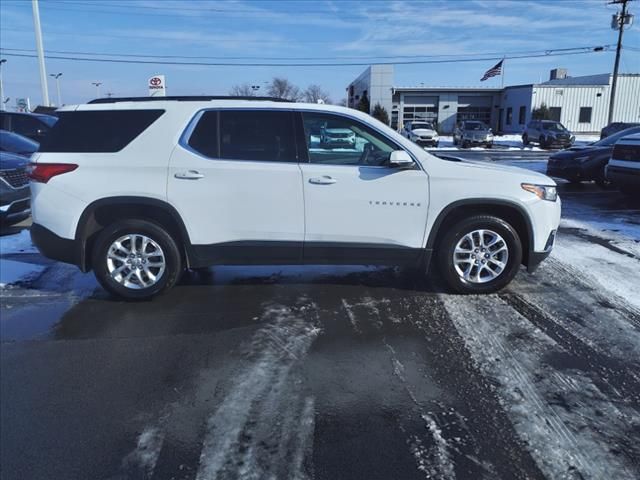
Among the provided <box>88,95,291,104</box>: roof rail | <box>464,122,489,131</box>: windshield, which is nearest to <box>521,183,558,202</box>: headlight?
<box>88,95,291,104</box>: roof rail

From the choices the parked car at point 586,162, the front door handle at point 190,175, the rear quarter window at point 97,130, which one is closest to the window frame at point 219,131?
the front door handle at point 190,175

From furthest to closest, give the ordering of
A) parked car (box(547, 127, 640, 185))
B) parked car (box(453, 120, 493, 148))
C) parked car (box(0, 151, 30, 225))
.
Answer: parked car (box(453, 120, 493, 148)) < parked car (box(547, 127, 640, 185)) < parked car (box(0, 151, 30, 225))

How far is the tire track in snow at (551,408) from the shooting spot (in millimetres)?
2682

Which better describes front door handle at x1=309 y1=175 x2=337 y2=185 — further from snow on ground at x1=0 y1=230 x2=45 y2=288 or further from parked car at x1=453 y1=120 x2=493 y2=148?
parked car at x1=453 y1=120 x2=493 y2=148

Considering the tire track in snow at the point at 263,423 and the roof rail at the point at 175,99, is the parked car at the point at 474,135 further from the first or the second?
the tire track in snow at the point at 263,423

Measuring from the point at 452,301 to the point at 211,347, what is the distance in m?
A: 2.39

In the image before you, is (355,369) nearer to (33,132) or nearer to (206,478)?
(206,478)

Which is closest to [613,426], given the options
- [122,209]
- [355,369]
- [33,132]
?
[355,369]

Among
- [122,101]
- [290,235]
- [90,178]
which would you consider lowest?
[290,235]

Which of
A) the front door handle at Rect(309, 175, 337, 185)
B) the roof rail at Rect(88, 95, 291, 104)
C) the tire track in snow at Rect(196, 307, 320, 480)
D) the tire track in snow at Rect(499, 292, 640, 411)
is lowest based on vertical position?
the tire track in snow at Rect(196, 307, 320, 480)

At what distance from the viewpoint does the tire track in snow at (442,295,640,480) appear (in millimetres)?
2682

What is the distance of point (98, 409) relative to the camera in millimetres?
3252

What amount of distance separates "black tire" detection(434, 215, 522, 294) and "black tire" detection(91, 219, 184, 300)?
8.61ft

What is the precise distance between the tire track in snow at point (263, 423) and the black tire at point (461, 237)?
1723mm
